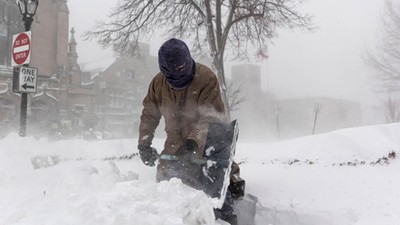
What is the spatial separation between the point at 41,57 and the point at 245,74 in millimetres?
37009

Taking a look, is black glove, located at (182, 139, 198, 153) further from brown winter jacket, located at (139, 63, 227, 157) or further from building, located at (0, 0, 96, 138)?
building, located at (0, 0, 96, 138)

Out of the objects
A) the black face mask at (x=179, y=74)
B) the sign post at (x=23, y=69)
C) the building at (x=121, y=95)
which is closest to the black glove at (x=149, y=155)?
the black face mask at (x=179, y=74)

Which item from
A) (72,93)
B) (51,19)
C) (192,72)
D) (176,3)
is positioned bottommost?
(72,93)

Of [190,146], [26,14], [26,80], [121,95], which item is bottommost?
[121,95]

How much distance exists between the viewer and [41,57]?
31.8 meters

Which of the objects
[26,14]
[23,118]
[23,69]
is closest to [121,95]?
[26,14]

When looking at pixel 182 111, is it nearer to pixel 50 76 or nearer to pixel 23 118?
pixel 23 118

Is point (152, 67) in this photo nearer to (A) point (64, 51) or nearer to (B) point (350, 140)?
(A) point (64, 51)

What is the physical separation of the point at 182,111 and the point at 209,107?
332 mm

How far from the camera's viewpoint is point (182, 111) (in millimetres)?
3551

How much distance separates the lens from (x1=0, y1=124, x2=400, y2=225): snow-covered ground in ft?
8.25

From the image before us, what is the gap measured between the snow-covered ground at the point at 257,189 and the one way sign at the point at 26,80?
1.30 metres

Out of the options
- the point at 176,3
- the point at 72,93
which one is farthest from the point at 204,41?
the point at 72,93

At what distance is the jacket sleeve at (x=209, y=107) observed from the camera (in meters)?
3.27
